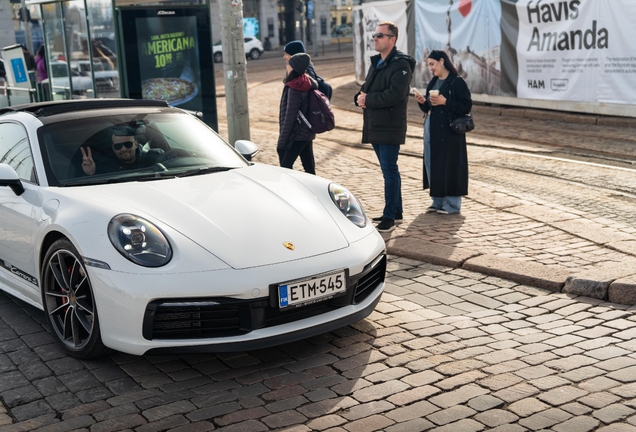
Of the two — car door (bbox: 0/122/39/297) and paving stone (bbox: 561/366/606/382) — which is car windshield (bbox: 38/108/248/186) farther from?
paving stone (bbox: 561/366/606/382)

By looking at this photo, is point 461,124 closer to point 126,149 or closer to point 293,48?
point 293,48

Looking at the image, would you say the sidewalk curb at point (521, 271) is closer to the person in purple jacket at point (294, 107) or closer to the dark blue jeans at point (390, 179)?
the dark blue jeans at point (390, 179)

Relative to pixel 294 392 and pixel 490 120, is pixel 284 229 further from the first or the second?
pixel 490 120

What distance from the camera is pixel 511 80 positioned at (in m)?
17.0

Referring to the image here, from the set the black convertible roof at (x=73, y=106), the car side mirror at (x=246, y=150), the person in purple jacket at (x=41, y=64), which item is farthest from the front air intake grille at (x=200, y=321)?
the person in purple jacket at (x=41, y=64)

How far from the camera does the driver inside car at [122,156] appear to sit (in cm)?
511

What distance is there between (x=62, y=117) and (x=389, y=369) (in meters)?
2.88

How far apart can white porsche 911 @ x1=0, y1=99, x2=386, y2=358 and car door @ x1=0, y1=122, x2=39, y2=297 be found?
15 mm

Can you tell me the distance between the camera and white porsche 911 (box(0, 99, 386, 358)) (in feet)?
13.4

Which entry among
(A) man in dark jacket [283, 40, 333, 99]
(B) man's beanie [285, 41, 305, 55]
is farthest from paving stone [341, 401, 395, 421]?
(B) man's beanie [285, 41, 305, 55]

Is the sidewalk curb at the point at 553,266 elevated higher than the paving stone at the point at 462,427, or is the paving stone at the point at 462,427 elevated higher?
the paving stone at the point at 462,427

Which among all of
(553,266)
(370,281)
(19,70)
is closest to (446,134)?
(553,266)

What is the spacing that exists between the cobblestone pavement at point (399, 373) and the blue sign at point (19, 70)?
1181 centimetres

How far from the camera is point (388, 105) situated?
7219 millimetres
